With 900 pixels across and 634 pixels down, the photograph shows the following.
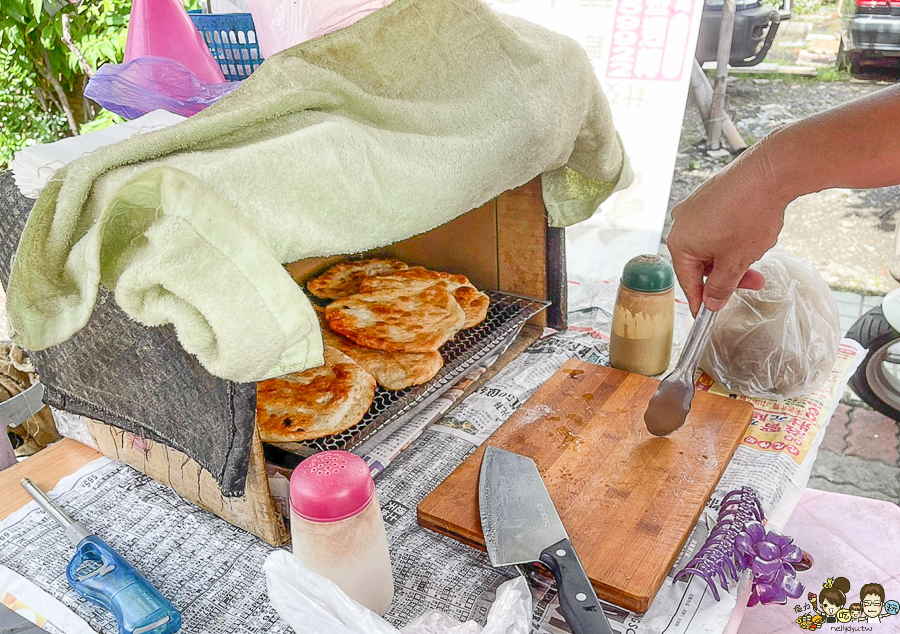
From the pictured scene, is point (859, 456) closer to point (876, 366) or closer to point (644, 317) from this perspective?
point (876, 366)

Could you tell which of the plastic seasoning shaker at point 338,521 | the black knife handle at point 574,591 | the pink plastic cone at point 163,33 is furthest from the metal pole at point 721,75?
the plastic seasoning shaker at point 338,521

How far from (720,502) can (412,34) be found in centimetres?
100

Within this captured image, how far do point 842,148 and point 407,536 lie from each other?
3.15ft

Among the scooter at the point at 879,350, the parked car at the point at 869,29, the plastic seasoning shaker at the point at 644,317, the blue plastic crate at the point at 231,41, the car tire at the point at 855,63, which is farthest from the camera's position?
the car tire at the point at 855,63

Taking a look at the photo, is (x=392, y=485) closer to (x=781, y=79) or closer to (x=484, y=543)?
(x=484, y=543)

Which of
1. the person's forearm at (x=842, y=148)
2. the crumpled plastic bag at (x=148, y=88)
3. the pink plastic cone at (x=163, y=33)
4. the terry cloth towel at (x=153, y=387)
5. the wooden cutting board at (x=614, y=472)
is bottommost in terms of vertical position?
the wooden cutting board at (x=614, y=472)

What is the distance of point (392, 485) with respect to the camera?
1.33 metres

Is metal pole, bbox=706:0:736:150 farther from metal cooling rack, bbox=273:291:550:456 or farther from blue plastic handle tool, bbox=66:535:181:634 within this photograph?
blue plastic handle tool, bbox=66:535:181:634

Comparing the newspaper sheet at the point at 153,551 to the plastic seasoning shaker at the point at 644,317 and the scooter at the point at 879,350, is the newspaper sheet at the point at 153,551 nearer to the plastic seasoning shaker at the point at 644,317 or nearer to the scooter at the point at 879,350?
the plastic seasoning shaker at the point at 644,317

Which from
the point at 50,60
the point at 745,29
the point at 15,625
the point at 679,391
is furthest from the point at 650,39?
the point at 50,60

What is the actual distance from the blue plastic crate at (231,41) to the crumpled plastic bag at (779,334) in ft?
3.90

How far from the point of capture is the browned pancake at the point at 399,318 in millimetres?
1614

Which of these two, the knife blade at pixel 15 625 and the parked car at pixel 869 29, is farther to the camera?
the parked car at pixel 869 29

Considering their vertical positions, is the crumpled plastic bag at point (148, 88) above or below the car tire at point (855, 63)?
above
